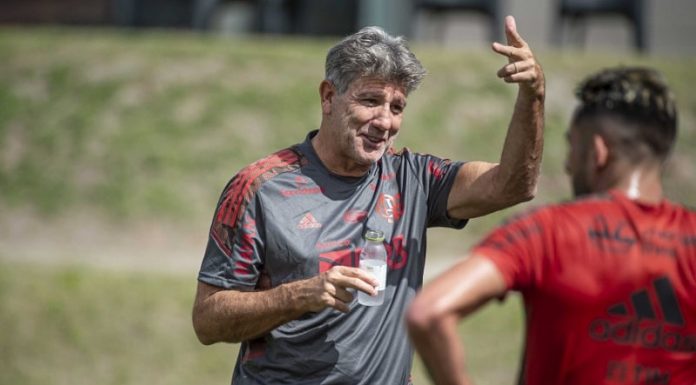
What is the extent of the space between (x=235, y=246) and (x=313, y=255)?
298mm

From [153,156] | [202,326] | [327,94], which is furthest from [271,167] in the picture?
[153,156]

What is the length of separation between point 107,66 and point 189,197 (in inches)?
138

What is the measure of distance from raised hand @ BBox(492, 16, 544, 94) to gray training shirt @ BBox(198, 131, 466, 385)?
727 mm

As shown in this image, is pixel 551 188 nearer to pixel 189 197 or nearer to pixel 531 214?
pixel 189 197

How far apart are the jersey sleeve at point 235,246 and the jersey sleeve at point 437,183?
73 cm

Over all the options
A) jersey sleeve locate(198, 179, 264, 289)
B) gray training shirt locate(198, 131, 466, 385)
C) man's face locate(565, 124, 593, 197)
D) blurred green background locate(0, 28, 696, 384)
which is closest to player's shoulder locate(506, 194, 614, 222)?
man's face locate(565, 124, 593, 197)

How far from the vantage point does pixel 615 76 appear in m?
3.10

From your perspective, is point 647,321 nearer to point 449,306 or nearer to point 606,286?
point 606,286

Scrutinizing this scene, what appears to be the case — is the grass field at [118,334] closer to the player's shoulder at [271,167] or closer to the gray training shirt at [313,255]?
the gray training shirt at [313,255]

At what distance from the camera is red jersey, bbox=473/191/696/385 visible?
2.77 metres

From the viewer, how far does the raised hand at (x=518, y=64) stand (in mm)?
3578

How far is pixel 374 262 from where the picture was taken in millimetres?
3672

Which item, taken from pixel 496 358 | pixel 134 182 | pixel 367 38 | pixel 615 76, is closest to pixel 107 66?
pixel 134 182

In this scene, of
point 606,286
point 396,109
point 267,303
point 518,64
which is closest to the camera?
point 606,286
